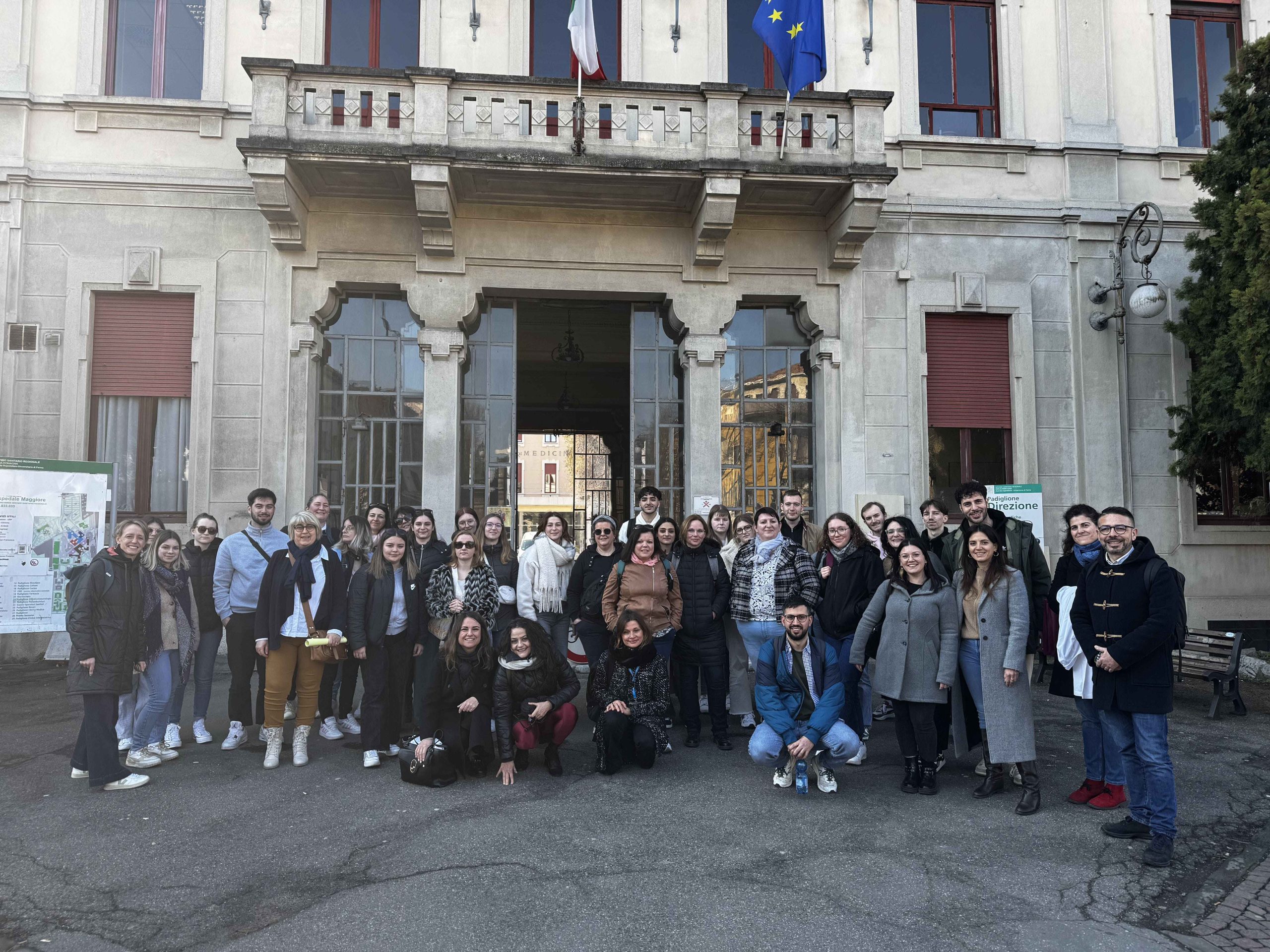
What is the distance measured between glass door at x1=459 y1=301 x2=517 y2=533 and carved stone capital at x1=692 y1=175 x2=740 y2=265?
8.87 ft

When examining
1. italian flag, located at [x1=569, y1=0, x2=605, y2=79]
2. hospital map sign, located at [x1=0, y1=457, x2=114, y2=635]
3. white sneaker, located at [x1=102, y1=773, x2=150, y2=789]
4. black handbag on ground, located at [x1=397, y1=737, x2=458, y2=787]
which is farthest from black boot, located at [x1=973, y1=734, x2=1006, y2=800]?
italian flag, located at [x1=569, y1=0, x2=605, y2=79]

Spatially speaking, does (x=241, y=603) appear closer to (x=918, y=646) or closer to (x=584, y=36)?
(x=918, y=646)

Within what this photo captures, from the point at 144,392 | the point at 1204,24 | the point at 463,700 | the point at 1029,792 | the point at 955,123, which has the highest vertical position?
the point at 1204,24

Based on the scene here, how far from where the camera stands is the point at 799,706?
5.75m

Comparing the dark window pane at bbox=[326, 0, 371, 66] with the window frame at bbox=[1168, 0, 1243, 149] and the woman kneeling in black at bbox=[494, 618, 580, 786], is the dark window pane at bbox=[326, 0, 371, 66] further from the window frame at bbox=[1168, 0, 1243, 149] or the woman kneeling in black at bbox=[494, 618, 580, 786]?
the window frame at bbox=[1168, 0, 1243, 149]

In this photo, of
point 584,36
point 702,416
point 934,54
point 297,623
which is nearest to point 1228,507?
point 702,416

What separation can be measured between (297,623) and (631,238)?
700cm

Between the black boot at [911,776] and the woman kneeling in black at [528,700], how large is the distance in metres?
2.32

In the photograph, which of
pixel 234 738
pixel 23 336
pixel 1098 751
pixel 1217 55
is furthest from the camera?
pixel 1217 55

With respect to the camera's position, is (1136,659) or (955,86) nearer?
(1136,659)

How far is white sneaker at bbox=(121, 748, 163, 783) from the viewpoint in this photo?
6.02 metres

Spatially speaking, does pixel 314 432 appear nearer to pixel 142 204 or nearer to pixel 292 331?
pixel 292 331

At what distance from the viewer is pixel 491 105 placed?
402 inches

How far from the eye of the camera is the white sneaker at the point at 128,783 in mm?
5574
